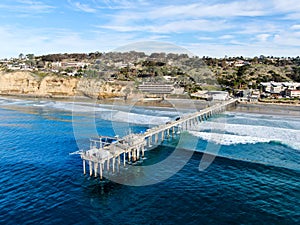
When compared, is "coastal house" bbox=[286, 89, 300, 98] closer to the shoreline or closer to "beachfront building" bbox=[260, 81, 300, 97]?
"beachfront building" bbox=[260, 81, 300, 97]

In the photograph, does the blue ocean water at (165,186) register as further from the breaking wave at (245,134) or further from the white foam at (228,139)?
the breaking wave at (245,134)

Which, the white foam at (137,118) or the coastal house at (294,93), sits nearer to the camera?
the white foam at (137,118)

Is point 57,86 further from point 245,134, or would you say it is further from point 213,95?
point 245,134

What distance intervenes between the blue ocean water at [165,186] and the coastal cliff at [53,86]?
38.7m

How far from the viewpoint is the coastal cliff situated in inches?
2753

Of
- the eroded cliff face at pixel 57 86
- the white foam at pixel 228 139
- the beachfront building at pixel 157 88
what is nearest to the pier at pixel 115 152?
the white foam at pixel 228 139

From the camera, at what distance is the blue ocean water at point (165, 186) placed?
568 inches

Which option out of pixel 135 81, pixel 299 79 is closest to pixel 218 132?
pixel 135 81

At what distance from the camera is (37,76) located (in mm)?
80625

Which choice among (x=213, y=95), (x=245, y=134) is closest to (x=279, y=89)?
(x=213, y=95)

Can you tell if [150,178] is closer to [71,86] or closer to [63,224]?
[63,224]

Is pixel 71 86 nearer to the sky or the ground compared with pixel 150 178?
nearer to the sky

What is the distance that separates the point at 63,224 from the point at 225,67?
101670mm

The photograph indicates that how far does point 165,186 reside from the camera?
18.0 m
